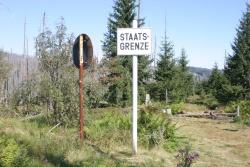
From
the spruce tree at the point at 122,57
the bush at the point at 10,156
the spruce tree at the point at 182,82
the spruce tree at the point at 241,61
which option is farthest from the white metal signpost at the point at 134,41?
the spruce tree at the point at 241,61

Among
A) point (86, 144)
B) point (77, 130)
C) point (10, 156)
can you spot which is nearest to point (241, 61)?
point (77, 130)

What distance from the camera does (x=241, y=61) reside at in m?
40.4

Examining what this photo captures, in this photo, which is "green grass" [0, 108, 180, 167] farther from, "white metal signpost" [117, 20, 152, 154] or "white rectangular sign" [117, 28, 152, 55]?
"white rectangular sign" [117, 28, 152, 55]

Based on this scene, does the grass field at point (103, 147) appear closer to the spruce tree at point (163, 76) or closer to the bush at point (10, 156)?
the bush at point (10, 156)

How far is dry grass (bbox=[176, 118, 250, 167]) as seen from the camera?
10.7 m

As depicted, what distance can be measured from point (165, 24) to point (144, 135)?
121 feet

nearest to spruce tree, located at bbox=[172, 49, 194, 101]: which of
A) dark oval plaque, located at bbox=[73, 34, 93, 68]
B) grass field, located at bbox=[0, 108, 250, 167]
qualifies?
grass field, located at bbox=[0, 108, 250, 167]

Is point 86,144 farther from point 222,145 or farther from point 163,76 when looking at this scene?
point 163,76

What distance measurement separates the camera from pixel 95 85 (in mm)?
13820

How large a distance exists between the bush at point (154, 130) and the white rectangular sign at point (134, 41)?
2.46m

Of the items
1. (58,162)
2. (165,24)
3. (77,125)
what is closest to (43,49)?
(77,125)

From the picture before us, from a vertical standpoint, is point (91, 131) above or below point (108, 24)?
below

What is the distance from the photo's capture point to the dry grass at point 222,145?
35.0 ft

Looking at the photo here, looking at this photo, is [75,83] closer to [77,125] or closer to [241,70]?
[77,125]
